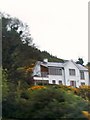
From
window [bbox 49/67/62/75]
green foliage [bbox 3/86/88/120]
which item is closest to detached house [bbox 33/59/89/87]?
window [bbox 49/67/62/75]

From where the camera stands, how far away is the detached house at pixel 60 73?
62.0m

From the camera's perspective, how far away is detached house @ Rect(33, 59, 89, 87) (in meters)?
62.0

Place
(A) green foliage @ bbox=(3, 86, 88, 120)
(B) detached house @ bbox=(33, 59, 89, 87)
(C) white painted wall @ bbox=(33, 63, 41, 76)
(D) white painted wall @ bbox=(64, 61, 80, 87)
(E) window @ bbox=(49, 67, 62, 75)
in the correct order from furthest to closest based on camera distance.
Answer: (D) white painted wall @ bbox=(64, 61, 80, 87), (E) window @ bbox=(49, 67, 62, 75), (B) detached house @ bbox=(33, 59, 89, 87), (C) white painted wall @ bbox=(33, 63, 41, 76), (A) green foliage @ bbox=(3, 86, 88, 120)

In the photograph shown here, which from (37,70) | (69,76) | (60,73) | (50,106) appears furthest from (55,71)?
(50,106)

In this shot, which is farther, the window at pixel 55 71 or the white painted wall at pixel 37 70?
the window at pixel 55 71

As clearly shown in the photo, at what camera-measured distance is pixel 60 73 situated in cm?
6381

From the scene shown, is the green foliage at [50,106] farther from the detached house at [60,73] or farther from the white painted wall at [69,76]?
the white painted wall at [69,76]

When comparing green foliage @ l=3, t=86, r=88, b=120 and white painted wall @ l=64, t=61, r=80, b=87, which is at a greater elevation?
white painted wall @ l=64, t=61, r=80, b=87

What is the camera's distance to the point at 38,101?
554 inches

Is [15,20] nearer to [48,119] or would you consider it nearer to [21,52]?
[21,52]

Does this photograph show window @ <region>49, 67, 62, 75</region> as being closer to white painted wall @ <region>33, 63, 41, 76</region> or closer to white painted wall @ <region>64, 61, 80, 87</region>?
white painted wall @ <region>64, 61, 80, 87</region>

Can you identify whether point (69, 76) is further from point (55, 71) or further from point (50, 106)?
point (50, 106)

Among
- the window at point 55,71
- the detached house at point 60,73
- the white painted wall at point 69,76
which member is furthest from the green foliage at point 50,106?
the white painted wall at point 69,76

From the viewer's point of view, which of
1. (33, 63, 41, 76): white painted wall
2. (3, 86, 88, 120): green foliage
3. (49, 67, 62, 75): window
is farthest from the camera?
(49, 67, 62, 75): window
